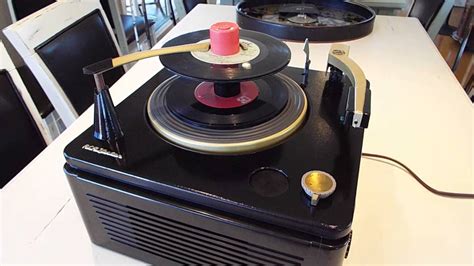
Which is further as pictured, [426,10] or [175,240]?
[426,10]

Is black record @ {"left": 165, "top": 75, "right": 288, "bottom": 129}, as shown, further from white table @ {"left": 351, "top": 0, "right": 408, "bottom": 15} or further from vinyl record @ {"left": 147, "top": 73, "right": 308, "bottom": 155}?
white table @ {"left": 351, "top": 0, "right": 408, "bottom": 15}

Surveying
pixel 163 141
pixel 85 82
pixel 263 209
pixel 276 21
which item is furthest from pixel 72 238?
pixel 276 21

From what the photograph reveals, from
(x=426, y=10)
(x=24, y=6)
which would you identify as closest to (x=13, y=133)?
(x=24, y=6)

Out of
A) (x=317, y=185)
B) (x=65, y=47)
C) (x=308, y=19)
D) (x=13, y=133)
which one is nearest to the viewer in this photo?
(x=317, y=185)

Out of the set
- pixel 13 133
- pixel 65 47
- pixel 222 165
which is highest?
pixel 222 165

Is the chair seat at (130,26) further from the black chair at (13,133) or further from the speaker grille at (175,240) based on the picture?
the speaker grille at (175,240)

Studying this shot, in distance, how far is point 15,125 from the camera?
3.05 ft

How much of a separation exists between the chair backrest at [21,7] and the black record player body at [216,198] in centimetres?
152

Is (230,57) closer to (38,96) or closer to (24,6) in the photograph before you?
(38,96)

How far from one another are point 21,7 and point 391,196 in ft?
5.90

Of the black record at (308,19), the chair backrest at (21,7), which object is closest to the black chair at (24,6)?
the chair backrest at (21,7)

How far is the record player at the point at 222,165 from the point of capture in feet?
1.29

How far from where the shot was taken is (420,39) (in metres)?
1.21

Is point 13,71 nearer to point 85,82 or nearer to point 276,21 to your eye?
point 85,82
